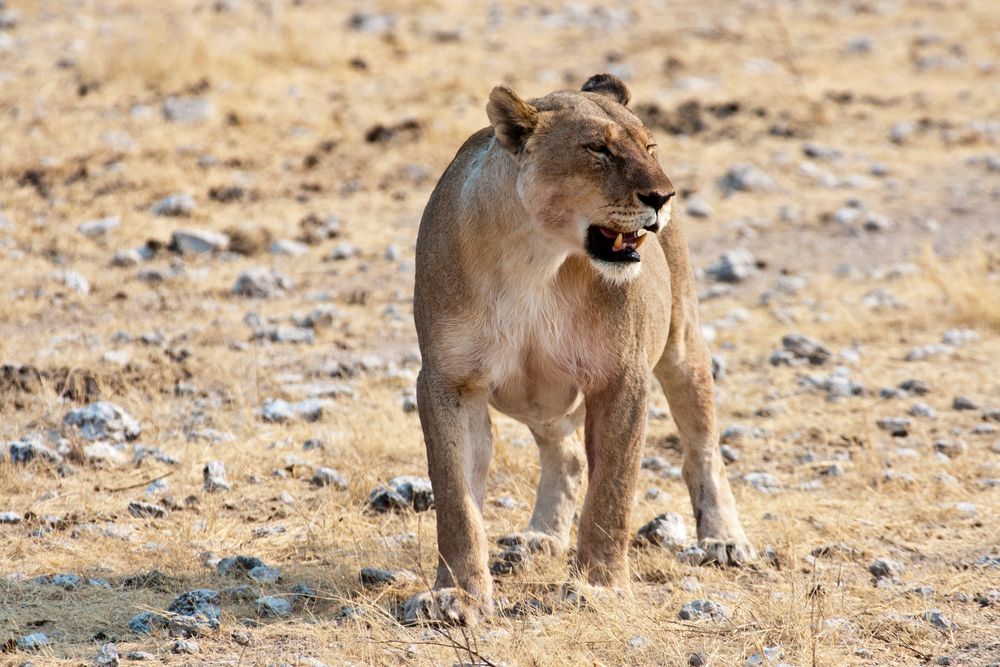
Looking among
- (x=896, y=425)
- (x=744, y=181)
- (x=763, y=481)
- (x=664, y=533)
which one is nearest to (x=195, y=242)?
(x=744, y=181)

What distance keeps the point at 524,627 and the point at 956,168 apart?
10316 millimetres

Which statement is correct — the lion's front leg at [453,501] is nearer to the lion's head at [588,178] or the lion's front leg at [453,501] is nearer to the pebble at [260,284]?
the lion's head at [588,178]

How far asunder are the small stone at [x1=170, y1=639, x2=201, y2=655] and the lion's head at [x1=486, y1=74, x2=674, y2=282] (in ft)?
5.98

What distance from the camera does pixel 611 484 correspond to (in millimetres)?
5164

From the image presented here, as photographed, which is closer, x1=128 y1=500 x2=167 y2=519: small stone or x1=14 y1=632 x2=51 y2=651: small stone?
x1=14 y1=632 x2=51 y2=651: small stone

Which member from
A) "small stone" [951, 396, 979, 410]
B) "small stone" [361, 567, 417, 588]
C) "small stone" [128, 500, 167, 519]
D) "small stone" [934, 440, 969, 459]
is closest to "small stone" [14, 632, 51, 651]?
"small stone" [361, 567, 417, 588]

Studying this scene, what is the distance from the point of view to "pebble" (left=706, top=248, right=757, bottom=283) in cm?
1081

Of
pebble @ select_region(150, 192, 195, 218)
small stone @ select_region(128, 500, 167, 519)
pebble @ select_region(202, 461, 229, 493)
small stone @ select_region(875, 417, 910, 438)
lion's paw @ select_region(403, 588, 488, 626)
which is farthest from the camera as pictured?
pebble @ select_region(150, 192, 195, 218)

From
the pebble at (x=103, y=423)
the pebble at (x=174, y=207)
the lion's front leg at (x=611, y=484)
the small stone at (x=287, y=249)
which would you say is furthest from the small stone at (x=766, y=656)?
the pebble at (x=174, y=207)

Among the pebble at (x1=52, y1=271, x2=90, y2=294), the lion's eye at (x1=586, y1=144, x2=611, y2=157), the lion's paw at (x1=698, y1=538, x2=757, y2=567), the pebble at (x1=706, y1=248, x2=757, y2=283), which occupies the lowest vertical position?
the pebble at (x1=706, y1=248, x2=757, y2=283)

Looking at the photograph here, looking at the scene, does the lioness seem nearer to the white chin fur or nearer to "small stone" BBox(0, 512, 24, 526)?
the white chin fur

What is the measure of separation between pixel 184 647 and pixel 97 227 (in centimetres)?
676

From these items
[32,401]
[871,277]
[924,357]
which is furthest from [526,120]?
[871,277]

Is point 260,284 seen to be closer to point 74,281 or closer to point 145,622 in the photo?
point 74,281
